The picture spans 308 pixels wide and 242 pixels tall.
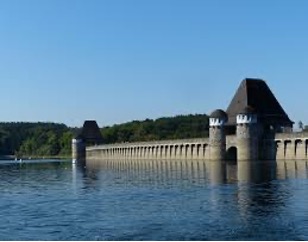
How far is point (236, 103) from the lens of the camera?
88.4m

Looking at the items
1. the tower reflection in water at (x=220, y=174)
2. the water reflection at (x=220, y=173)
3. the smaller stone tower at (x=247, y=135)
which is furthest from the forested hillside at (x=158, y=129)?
the tower reflection in water at (x=220, y=174)

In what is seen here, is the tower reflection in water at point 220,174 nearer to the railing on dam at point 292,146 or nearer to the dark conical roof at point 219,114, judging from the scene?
the railing on dam at point 292,146

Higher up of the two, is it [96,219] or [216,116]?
[216,116]

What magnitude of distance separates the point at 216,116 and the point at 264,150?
1012 cm

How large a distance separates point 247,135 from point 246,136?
0.18 m

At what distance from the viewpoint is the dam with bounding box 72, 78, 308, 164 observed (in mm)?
73438

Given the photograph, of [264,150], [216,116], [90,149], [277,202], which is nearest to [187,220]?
[277,202]

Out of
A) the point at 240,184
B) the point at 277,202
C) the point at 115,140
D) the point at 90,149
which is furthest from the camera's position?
the point at 115,140

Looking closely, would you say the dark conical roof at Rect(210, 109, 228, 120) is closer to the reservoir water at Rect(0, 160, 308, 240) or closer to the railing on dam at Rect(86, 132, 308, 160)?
the railing on dam at Rect(86, 132, 308, 160)

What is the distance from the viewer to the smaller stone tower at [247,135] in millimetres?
75450

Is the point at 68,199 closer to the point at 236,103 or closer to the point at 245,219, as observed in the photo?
the point at 245,219

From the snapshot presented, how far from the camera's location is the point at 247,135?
76.6 metres

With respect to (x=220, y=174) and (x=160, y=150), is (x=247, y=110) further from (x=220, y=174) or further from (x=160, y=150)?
(x=220, y=174)

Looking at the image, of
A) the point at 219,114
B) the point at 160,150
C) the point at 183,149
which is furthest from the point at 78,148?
the point at 219,114
